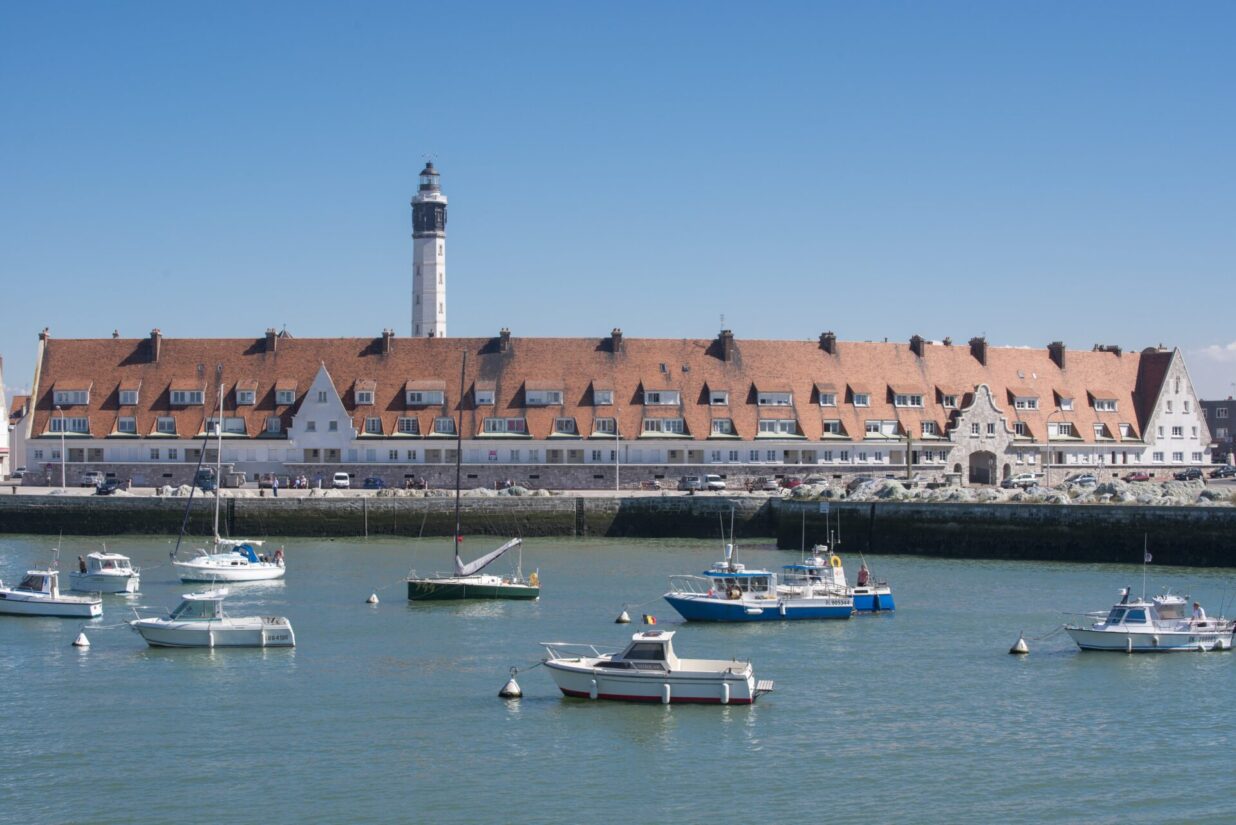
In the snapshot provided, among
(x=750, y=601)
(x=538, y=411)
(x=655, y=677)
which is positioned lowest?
(x=655, y=677)

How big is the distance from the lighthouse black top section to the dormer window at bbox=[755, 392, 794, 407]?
4400 cm

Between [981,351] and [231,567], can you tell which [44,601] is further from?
[981,351]

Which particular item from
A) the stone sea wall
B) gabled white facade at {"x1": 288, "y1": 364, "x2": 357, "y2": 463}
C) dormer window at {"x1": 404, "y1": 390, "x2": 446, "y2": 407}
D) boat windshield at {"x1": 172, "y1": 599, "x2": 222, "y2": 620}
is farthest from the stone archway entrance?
boat windshield at {"x1": 172, "y1": 599, "x2": 222, "y2": 620}

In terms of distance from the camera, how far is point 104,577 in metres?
54.3

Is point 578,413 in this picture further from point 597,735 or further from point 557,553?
point 597,735

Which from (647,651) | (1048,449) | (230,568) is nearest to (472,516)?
(230,568)

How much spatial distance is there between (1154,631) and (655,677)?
49.2 ft

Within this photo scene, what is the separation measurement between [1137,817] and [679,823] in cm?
823

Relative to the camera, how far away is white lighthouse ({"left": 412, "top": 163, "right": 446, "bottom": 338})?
120m

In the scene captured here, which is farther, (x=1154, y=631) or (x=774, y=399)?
(x=774, y=399)

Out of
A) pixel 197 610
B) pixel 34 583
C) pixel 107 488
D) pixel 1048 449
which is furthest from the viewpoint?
pixel 1048 449

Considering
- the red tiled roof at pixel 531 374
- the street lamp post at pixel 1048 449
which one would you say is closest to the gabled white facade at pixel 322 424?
the red tiled roof at pixel 531 374

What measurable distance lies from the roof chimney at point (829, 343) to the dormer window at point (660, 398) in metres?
10.4

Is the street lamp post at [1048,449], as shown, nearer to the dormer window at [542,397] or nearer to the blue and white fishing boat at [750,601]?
the dormer window at [542,397]
